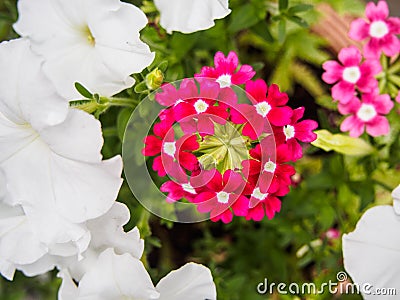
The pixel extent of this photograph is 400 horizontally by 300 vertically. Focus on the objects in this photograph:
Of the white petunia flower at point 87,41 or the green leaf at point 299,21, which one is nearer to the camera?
the white petunia flower at point 87,41

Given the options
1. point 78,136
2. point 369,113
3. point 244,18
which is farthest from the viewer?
point 244,18

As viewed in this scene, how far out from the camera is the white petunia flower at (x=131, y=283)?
23.5 inches

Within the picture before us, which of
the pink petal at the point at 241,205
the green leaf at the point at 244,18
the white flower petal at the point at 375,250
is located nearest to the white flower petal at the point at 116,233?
the pink petal at the point at 241,205

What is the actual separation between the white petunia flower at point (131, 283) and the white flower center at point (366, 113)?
0.86 ft

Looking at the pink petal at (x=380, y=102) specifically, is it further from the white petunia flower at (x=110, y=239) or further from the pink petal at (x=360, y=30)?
the white petunia flower at (x=110, y=239)

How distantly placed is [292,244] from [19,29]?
64cm

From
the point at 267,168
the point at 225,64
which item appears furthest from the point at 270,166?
the point at 225,64

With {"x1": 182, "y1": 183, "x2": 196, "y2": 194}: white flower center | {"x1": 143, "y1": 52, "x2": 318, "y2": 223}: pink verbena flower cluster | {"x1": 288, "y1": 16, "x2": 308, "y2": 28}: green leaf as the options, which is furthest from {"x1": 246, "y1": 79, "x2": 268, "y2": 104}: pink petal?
{"x1": 288, "y1": 16, "x2": 308, "y2": 28}: green leaf

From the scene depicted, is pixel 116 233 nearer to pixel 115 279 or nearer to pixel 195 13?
pixel 115 279

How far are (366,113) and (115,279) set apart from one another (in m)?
0.35

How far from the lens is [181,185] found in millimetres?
582

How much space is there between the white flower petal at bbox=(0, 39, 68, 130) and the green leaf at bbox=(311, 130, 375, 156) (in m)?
0.31

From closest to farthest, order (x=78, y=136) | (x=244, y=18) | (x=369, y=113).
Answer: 1. (x=78, y=136)
2. (x=369, y=113)
3. (x=244, y=18)

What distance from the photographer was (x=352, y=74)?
0.70m
